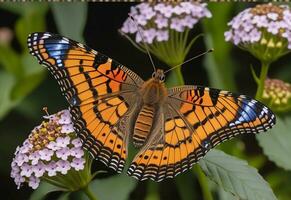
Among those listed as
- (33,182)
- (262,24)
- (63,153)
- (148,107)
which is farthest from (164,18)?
(33,182)

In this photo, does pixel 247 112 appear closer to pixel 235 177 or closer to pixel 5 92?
pixel 235 177

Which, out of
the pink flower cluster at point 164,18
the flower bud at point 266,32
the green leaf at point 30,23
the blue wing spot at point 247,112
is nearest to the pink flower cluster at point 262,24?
the flower bud at point 266,32

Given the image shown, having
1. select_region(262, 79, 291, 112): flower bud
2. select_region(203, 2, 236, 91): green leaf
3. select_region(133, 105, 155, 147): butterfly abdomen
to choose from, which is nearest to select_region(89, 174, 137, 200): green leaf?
select_region(133, 105, 155, 147): butterfly abdomen

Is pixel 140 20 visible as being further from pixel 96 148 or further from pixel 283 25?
pixel 96 148

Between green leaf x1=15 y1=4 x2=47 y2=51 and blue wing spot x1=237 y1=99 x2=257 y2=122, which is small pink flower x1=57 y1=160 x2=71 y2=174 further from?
green leaf x1=15 y1=4 x2=47 y2=51

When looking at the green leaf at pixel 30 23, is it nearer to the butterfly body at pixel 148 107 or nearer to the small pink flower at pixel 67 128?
the butterfly body at pixel 148 107

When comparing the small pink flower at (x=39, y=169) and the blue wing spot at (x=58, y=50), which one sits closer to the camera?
the small pink flower at (x=39, y=169)
